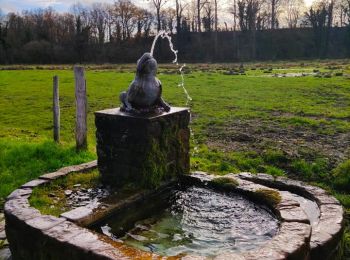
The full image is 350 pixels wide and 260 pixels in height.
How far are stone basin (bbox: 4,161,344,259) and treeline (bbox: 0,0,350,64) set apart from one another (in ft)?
174

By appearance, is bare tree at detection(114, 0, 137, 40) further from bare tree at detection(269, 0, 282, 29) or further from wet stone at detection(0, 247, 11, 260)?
wet stone at detection(0, 247, 11, 260)

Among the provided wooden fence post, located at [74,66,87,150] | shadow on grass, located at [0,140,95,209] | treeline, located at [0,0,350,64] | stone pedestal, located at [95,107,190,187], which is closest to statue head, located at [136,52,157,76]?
stone pedestal, located at [95,107,190,187]

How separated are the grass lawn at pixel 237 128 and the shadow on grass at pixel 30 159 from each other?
2 cm

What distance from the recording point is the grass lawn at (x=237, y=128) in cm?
852

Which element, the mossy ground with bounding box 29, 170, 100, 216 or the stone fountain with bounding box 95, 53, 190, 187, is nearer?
the mossy ground with bounding box 29, 170, 100, 216

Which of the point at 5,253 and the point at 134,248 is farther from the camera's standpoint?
the point at 5,253

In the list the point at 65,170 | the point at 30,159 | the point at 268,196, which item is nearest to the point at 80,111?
the point at 30,159

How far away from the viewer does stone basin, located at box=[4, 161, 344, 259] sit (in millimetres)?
3957

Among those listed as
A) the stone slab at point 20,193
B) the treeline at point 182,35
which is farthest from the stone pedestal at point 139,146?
the treeline at point 182,35

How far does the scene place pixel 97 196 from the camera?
5754 mm

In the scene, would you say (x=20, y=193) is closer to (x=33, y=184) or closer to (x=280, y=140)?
(x=33, y=184)

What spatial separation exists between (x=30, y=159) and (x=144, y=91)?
3.94 meters

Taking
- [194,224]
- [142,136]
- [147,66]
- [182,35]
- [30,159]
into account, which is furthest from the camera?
[182,35]

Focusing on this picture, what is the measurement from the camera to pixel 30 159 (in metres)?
8.83
